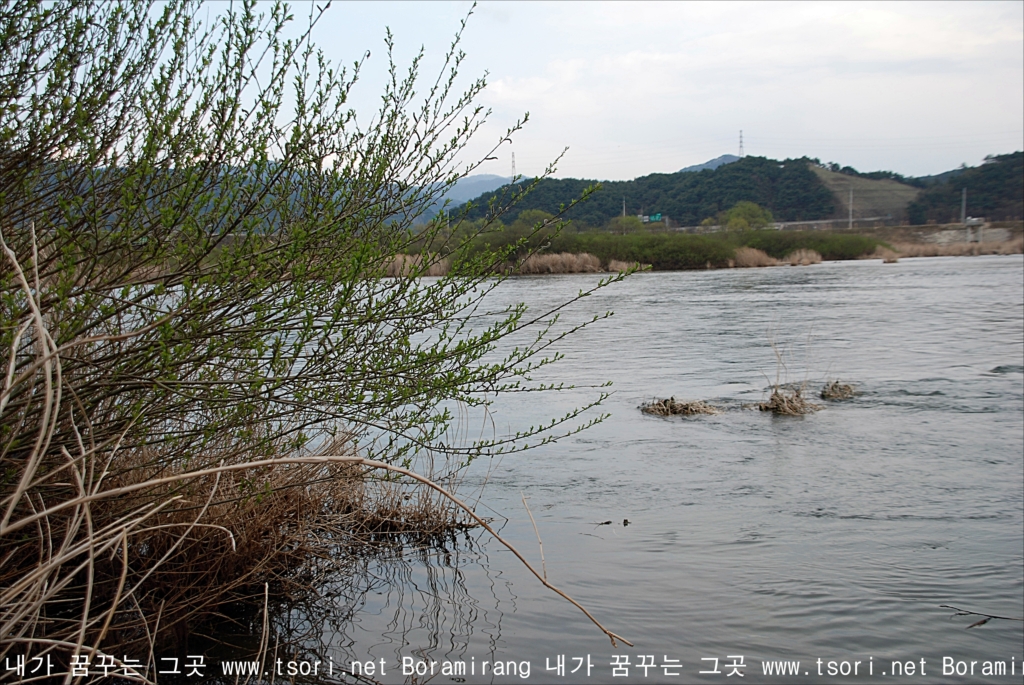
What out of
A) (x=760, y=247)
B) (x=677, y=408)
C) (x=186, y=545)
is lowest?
(x=677, y=408)

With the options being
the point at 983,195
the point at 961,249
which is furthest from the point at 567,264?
the point at 983,195

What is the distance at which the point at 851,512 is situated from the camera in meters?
7.07

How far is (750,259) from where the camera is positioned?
5728 cm

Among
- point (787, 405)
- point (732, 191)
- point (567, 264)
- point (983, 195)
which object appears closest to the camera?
point (787, 405)

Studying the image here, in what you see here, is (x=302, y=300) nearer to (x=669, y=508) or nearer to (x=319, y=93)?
(x=319, y=93)

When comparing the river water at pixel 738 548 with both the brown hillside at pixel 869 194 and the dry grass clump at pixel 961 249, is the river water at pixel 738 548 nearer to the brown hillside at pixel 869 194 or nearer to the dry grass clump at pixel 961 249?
the dry grass clump at pixel 961 249

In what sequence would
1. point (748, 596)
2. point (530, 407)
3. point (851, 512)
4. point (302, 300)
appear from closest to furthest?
point (302, 300) < point (748, 596) < point (851, 512) < point (530, 407)

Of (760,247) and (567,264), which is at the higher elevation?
(760,247)

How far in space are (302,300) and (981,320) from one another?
21.3 meters

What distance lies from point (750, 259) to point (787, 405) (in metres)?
48.4

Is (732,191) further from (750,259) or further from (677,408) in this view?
(677,408)

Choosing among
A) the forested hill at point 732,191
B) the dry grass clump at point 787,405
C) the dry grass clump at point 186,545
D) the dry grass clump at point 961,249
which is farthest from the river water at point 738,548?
the forested hill at point 732,191

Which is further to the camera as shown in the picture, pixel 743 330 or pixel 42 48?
pixel 743 330

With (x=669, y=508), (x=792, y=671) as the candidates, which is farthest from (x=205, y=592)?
(x=669, y=508)
